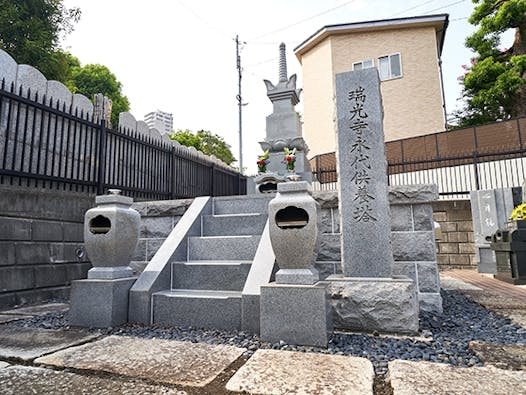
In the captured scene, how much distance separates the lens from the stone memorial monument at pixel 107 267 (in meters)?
3.26

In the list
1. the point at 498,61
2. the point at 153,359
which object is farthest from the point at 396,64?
the point at 153,359

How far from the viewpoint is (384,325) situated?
3.00 m

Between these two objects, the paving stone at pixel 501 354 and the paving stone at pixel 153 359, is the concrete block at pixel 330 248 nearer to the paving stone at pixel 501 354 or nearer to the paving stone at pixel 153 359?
the paving stone at pixel 501 354

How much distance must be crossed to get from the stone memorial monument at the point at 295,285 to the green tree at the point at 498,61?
603 inches

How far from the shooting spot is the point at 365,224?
11.1ft

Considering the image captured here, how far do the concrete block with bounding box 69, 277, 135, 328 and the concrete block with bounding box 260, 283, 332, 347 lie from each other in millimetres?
1643

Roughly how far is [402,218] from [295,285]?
1831 millimetres

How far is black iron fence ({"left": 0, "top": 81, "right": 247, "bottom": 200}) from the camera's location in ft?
13.8

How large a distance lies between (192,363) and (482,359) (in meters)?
2.16

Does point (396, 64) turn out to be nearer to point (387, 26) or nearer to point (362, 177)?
point (387, 26)

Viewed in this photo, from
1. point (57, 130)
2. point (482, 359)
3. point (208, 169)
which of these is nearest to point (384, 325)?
point (482, 359)

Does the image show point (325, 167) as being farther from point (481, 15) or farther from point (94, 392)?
point (94, 392)

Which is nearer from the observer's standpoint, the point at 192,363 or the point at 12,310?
the point at 192,363

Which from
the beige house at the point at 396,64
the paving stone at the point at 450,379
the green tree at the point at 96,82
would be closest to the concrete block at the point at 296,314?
the paving stone at the point at 450,379
